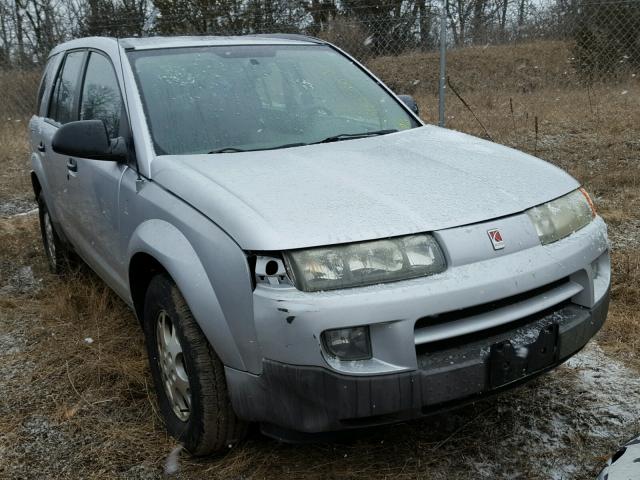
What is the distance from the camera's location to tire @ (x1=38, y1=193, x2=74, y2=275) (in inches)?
181

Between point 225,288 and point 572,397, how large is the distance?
70.4 inches

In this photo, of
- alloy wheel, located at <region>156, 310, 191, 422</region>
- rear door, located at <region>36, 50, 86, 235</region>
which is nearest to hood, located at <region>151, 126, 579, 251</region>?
alloy wheel, located at <region>156, 310, 191, 422</region>

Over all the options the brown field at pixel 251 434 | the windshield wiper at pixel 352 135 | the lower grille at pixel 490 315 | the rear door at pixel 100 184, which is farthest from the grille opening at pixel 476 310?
the rear door at pixel 100 184

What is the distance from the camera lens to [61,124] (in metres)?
4.04

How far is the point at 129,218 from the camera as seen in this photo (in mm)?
2787

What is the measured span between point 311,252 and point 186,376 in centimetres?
84

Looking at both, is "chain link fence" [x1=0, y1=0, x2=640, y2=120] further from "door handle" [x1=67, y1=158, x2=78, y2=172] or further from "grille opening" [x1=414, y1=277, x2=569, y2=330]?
"grille opening" [x1=414, y1=277, x2=569, y2=330]

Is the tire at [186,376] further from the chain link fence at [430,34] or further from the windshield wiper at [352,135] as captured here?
the chain link fence at [430,34]

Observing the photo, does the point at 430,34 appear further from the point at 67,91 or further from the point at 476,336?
the point at 476,336

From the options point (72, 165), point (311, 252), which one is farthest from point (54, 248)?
point (311, 252)

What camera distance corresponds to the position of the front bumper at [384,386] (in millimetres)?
1962

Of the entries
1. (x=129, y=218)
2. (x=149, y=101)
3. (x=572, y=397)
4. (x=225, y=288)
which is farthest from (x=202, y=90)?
(x=572, y=397)

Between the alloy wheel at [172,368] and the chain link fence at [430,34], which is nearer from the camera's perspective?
the alloy wheel at [172,368]

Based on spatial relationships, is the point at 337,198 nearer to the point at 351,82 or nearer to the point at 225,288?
the point at 225,288
